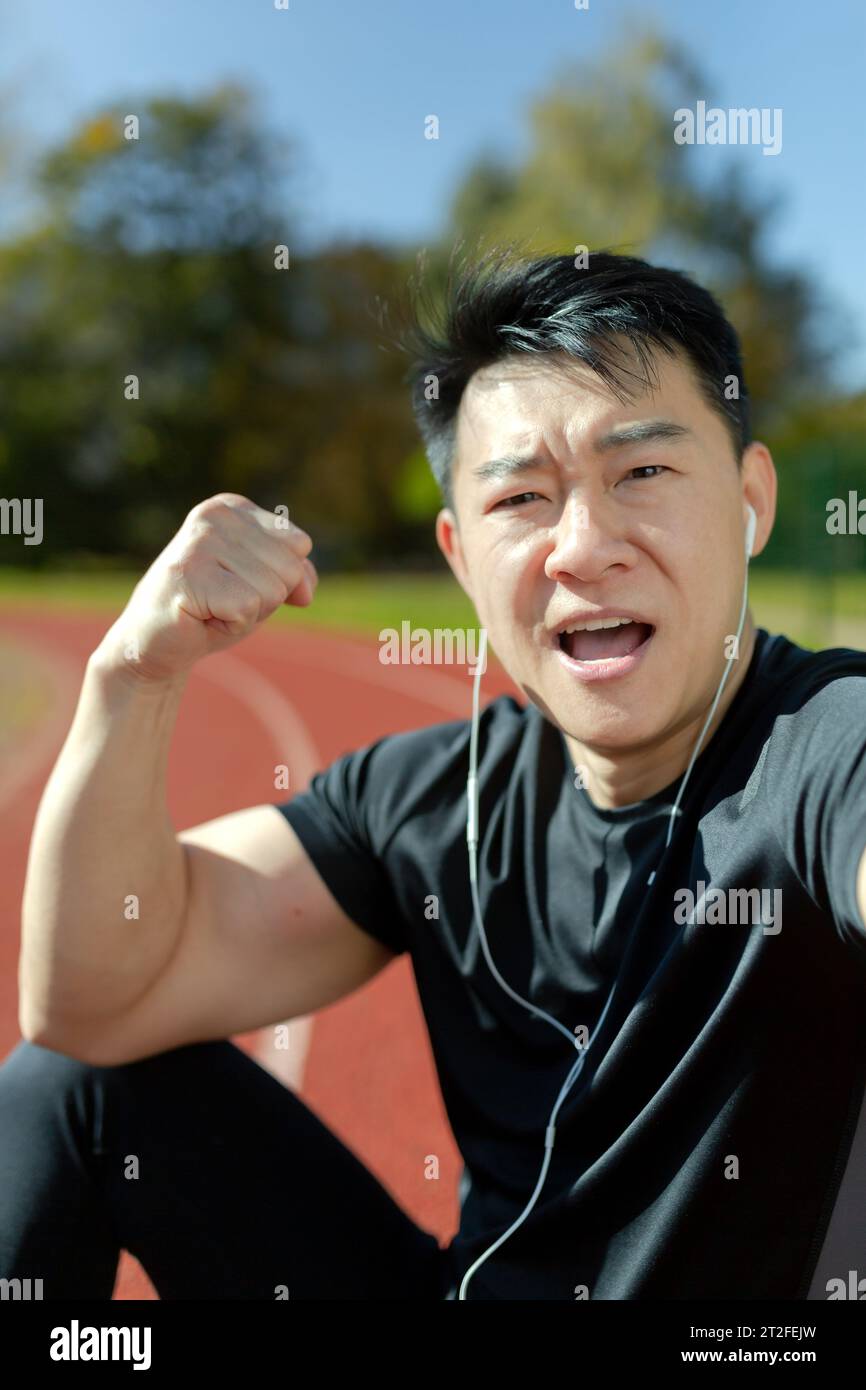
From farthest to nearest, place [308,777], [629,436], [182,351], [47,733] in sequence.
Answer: [182,351] < [47,733] < [308,777] < [629,436]

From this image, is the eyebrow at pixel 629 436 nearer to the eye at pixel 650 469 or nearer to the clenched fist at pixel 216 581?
the eye at pixel 650 469

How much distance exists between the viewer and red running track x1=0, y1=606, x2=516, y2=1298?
3697mm

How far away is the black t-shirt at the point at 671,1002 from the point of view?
4.80ft

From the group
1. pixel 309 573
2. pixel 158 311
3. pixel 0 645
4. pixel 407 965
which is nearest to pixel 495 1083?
pixel 309 573

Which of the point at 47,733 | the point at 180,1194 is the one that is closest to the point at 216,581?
the point at 180,1194

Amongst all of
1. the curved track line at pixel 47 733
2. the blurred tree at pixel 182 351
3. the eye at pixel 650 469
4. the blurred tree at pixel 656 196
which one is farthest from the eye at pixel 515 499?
the blurred tree at pixel 182 351

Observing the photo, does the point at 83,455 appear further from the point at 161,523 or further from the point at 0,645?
the point at 0,645

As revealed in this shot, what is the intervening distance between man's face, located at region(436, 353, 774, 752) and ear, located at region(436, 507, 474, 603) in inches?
6.8

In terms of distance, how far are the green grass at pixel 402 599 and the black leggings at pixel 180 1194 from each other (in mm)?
3392

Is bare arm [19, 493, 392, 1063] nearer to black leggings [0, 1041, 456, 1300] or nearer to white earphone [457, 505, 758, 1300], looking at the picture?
black leggings [0, 1041, 456, 1300]

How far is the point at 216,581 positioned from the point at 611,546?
58 cm

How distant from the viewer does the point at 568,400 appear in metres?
1.73

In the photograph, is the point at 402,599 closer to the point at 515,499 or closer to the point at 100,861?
the point at 100,861

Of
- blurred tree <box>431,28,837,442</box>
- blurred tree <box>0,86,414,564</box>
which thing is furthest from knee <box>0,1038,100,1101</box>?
blurred tree <box>0,86,414,564</box>
